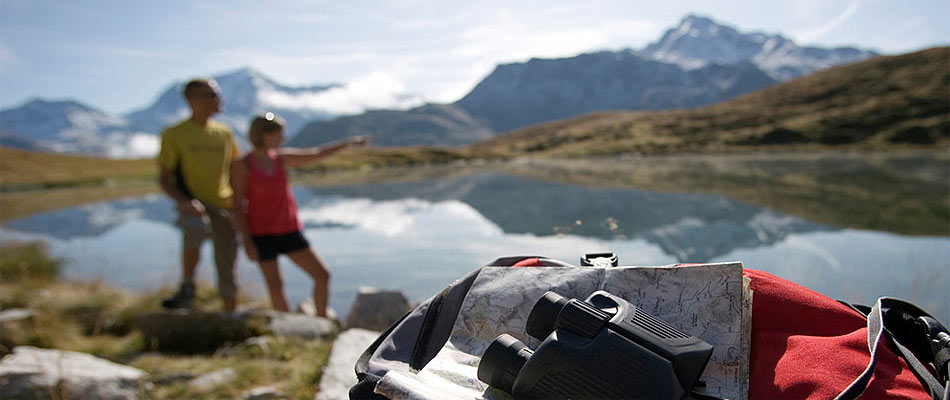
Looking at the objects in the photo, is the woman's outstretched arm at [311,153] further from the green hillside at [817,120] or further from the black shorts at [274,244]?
the green hillside at [817,120]

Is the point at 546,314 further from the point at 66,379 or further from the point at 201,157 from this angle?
the point at 201,157

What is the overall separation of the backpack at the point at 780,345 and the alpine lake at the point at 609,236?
2.52 ft

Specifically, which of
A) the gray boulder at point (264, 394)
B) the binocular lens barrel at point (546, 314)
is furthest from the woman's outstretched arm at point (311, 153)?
the binocular lens barrel at point (546, 314)

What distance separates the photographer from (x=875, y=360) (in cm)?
119

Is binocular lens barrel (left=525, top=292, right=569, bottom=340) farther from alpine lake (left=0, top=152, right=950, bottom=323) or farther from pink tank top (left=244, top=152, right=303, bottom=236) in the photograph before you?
pink tank top (left=244, top=152, right=303, bottom=236)

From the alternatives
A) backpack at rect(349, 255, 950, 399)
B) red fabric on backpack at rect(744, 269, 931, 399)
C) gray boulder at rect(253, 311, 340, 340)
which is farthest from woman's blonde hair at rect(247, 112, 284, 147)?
red fabric on backpack at rect(744, 269, 931, 399)

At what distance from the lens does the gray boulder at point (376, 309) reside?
484 centimetres

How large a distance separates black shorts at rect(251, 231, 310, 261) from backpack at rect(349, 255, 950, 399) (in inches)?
127

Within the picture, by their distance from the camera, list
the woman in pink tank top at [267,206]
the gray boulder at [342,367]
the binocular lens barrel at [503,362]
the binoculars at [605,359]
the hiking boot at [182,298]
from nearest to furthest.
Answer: the binoculars at [605,359] < the binocular lens barrel at [503,362] < the gray boulder at [342,367] < the woman in pink tank top at [267,206] < the hiking boot at [182,298]

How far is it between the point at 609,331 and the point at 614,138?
269 feet

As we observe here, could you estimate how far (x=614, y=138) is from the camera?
79562 mm

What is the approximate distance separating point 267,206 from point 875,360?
14.3 feet

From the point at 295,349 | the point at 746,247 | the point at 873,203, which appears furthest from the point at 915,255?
the point at 295,349

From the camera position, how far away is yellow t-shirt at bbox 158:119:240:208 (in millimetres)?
4883
